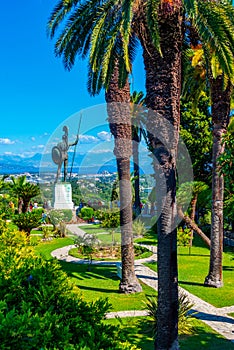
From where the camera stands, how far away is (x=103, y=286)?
13.4m

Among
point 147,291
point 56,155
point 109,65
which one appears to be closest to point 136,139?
point 56,155

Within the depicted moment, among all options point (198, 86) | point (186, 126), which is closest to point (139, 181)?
point (186, 126)

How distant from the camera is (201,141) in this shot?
87.8ft

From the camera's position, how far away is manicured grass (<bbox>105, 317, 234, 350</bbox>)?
27.2 feet

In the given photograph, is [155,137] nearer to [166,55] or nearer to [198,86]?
[166,55]

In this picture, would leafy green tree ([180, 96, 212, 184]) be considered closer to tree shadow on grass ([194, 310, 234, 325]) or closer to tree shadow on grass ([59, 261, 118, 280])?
tree shadow on grass ([59, 261, 118, 280])

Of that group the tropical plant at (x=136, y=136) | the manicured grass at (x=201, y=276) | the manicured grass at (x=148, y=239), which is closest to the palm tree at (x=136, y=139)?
the tropical plant at (x=136, y=136)

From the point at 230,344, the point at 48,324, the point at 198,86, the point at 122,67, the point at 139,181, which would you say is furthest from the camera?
the point at 139,181

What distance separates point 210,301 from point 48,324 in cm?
982

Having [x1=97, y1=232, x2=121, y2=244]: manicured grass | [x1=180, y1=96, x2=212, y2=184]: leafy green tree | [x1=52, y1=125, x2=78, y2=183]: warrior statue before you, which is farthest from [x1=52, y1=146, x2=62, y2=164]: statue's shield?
[x1=180, y1=96, x2=212, y2=184]: leafy green tree

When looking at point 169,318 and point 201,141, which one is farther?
point 201,141

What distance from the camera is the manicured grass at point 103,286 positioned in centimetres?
1135

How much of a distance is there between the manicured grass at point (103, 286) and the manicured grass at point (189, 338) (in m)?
0.92

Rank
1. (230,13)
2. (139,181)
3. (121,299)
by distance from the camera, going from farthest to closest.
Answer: (139,181) < (121,299) < (230,13)
